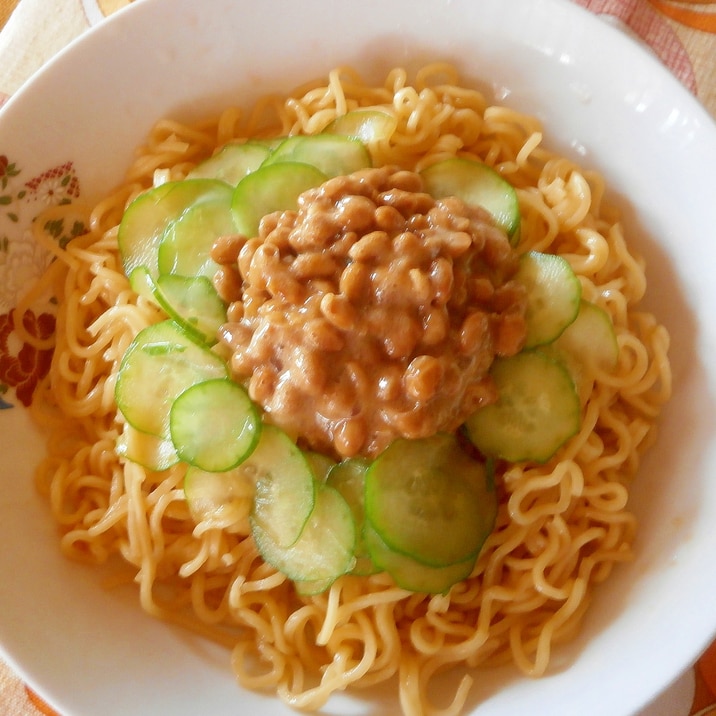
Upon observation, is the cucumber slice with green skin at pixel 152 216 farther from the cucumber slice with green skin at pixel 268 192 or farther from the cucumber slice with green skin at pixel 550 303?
the cucumber slice with green skin at pixel 550 303

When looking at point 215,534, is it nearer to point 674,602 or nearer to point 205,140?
point 674,602

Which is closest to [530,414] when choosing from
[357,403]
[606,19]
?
[357,403]

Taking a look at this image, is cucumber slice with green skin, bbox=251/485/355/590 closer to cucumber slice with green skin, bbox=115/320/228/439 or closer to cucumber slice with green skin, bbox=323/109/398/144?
cucumber slice with green skin, bbox=115/320/228/439

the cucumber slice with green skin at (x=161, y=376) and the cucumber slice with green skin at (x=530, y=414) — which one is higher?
the cucumber slice with green skin at (x=161, y=376)

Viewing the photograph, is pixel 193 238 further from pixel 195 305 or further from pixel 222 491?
pixel 222 491

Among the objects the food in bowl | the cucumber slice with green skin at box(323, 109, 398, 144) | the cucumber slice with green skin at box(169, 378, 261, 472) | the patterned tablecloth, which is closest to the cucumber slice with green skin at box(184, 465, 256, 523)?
the food in bowl

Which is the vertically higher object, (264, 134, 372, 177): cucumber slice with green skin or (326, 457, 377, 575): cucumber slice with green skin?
(264, 134, 372, 177): cucumber slice with green skin

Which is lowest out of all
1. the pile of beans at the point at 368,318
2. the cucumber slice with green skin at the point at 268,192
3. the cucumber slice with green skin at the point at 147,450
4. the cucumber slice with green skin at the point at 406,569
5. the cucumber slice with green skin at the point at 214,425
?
the cucumber slice with green skin at the point at 406,569

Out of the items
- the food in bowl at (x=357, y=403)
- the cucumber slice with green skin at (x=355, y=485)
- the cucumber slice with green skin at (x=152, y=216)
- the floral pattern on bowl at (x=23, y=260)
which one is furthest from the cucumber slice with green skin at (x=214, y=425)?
the floral pattern on bowl at (x=23, y=260)

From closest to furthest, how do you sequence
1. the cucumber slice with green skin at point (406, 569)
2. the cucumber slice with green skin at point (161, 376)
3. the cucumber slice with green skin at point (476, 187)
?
the cucumber slice with green skin at point (406, 569) < the cucumber slice with green skin at point (161, 376) < the cucumber slice with green skin at point (476, 187)
